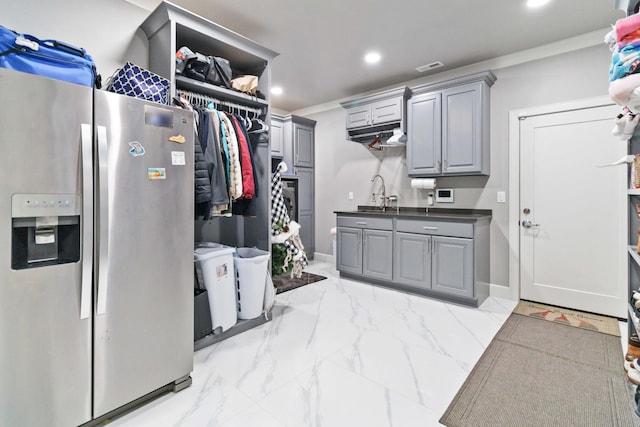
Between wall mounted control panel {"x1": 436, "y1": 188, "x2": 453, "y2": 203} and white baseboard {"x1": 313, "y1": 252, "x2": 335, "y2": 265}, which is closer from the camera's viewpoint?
wall mounted control panel {"x1": 436, "y1": 188, "x2": 453, "y2": 203}

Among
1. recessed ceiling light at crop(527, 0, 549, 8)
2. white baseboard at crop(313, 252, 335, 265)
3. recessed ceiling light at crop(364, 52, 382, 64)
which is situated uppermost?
recessed ceiling light at crop(364, 52, 382, 64)

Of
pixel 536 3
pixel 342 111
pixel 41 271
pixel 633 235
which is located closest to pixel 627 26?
pixel 633 235

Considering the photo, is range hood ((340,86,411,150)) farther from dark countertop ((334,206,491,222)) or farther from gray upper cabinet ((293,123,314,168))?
gray upper cabinet ((293,123,314,168))

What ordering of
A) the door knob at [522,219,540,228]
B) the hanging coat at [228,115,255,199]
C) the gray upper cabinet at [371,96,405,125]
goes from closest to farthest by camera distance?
1. the hanging coat at [228,115,255,199]
2. the door knob at [522,219,540,228]
3. the gray upper cabinet at [371,96,405,125]

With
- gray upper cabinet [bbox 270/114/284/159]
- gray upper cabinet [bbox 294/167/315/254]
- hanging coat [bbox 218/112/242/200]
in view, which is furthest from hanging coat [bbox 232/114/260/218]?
gray upper cabinet [bbox 294/167/315/254]

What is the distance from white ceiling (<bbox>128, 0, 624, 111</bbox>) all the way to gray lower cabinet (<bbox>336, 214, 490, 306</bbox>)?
71.2 inches

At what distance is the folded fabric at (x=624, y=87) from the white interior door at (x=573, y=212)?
2.15 meters

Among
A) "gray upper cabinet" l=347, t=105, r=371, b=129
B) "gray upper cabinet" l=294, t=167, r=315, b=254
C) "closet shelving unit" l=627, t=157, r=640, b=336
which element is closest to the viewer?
"closet shelving unit" l=627, t=157, r=640, b=336

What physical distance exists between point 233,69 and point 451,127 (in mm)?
2408

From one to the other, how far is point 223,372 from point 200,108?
184cm

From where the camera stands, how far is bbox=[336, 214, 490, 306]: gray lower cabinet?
318 cm

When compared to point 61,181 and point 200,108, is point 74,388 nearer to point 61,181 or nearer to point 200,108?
point 61,181

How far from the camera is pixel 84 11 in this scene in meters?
2.19

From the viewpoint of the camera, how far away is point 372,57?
11.5 feet
